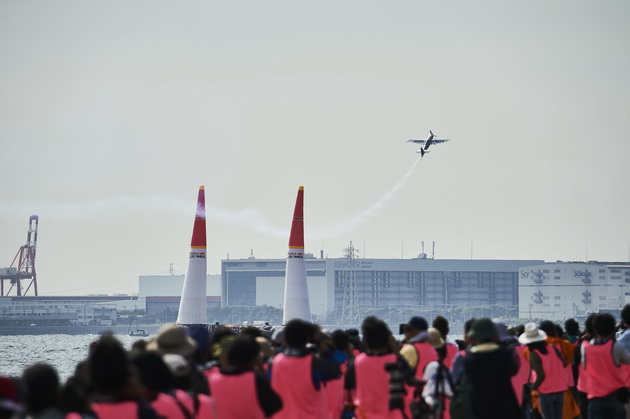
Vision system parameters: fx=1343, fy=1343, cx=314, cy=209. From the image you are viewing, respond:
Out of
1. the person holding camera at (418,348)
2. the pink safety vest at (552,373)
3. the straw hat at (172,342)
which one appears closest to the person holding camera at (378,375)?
the person holding camera at (418,348)

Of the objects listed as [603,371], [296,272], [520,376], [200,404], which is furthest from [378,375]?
[296,272]

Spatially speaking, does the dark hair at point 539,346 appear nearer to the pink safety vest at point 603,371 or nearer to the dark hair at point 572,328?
the pink safety vest at point 603,371

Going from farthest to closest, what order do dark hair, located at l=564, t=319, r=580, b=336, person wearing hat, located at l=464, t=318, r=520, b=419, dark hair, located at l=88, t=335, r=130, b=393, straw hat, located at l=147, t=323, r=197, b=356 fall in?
1. dark hair, located at l=564, t=319, r=580, b=336
2. person wearing hat, located at l=464, t=318, r=520, b=419
3. straw hat, located at l=147, t=323, r=197, b=356
4. dark hair, located at l=88, t=335, r=130, b=393

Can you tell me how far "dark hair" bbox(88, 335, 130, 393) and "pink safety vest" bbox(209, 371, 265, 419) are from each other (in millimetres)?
2486

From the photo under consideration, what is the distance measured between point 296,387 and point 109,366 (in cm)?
452

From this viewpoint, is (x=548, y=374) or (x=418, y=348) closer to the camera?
(x=418, y=348)

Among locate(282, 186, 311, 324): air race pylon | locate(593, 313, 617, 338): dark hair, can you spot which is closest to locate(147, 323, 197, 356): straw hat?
locate(593, 313, 617, 338): dark hair

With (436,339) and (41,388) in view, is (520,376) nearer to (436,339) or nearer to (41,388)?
(436,339)

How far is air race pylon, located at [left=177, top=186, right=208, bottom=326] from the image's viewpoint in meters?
62.7

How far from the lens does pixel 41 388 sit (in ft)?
33.1

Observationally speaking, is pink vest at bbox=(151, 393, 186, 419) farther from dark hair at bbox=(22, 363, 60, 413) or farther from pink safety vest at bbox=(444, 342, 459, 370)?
pink safety vest at bbox=(444, 342, 459, 370)

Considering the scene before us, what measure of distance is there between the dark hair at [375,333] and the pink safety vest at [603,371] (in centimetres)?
456

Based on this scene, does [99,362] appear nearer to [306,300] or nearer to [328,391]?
[328,391]

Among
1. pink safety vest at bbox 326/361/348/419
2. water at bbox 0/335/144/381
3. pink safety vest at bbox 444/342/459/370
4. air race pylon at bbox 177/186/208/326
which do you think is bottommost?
water at bbox 0/335/144/381
